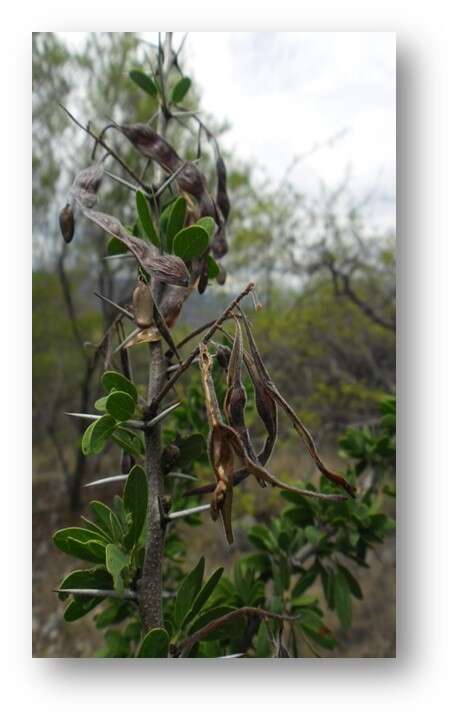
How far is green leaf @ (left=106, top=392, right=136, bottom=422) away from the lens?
20.0 inches

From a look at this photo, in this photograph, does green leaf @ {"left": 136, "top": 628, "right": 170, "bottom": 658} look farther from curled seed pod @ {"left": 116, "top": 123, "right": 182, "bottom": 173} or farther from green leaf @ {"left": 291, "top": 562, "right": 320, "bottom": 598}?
curled seed pod @ {"left": 116, "top": 123, "right": 182, "bottom": 173}

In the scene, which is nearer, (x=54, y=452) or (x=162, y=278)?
(x=162, y=278)

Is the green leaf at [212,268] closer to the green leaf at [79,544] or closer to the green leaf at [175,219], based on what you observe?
the green leaf at [175,219]

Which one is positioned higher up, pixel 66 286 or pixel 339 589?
pixel 66 286

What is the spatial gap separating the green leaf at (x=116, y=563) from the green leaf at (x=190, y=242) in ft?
0.83

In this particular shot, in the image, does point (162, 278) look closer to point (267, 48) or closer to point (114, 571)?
point (114, 571)

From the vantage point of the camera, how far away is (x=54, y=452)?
7.61 feet

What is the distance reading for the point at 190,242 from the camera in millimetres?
538

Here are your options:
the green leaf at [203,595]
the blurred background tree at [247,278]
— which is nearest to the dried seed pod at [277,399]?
the green leaf at [203,595]

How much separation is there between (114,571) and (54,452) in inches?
75.6

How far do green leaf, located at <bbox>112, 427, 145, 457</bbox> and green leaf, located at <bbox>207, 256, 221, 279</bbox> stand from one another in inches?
6.9

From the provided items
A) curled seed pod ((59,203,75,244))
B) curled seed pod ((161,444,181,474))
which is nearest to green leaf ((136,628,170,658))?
curled seed pod ((161,444,181,474))

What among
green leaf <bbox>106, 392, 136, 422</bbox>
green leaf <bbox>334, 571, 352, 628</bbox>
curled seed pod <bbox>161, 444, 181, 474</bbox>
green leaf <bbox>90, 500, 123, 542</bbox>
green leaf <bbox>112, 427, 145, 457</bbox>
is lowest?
green leaf <bbox>334, 571, 352, 628</bbox>

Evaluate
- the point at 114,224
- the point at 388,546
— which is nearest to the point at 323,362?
the point at 388,546
